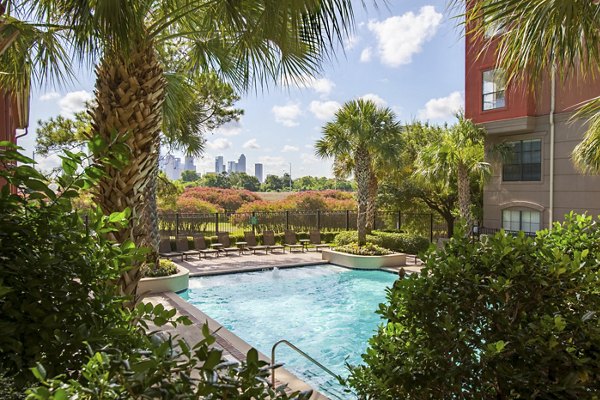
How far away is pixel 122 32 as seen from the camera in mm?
3104

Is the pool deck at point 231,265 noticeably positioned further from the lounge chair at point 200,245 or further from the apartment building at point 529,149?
the apartment building at point 529,149

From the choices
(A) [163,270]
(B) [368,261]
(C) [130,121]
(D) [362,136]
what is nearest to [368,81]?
(D) [362,136]

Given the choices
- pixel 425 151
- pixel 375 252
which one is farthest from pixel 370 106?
pixel 375 252

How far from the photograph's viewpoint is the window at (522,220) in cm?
1681

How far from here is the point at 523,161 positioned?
1723 centimetres

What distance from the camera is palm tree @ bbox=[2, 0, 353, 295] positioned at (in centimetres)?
306

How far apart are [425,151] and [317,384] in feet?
41.7

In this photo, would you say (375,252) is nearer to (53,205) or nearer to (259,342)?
(259,342)

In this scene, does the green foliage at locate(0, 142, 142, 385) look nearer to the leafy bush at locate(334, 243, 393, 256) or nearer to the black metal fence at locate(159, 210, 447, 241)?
the leafy bush at locate(334, 243, 393, 256)

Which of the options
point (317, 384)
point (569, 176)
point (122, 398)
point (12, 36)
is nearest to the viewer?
point (122, 398)

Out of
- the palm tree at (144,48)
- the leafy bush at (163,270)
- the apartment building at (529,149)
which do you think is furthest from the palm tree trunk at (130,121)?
the apartment building at (529,149)

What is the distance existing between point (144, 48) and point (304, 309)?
815 centimetres

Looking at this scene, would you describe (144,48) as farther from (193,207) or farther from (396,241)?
(193,207)

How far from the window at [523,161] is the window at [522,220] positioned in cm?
134
